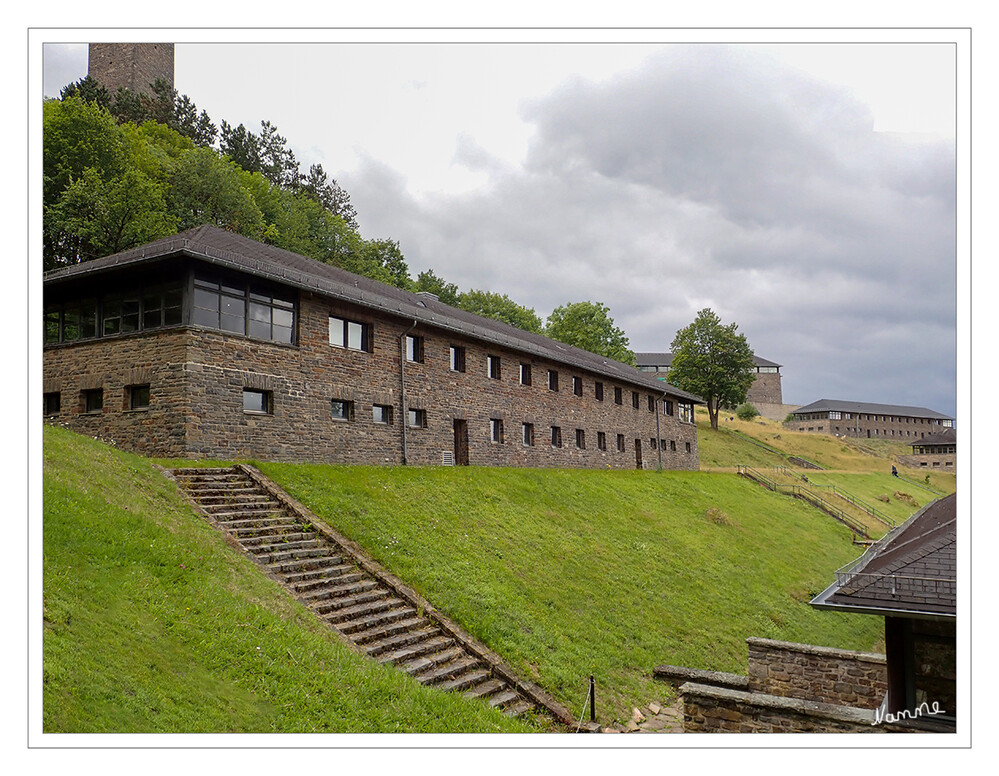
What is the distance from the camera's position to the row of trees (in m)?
29.2

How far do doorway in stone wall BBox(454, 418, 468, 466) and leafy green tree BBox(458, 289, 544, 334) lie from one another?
3915 cm

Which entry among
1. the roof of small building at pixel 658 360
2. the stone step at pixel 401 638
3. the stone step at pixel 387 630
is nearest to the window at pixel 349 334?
the stone step at pixel 387 630

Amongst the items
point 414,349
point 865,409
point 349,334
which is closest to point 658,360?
point 865,409

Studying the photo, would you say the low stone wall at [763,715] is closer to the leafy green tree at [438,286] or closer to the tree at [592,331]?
the leafy green tree at [438,286]

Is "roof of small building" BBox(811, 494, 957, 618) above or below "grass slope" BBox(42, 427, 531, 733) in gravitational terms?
above

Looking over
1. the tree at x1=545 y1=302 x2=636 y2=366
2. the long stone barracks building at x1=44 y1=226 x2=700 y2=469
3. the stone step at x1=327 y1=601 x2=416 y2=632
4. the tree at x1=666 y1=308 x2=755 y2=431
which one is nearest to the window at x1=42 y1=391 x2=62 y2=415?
the long stone barracks building at x1=44 y1=226 x2=700 y2=469

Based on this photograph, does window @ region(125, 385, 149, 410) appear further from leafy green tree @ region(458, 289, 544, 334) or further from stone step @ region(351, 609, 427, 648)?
leafy green tree @ region(458, 289, 544, 334)

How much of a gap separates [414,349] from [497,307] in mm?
43181

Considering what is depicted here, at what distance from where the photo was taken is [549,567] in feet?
54.2

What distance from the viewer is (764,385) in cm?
10569

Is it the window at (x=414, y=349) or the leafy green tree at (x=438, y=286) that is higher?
the leafy green tree at (x=438, y=286)

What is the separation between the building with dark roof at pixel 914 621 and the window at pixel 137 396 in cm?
1616

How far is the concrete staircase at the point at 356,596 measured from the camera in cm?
1091
